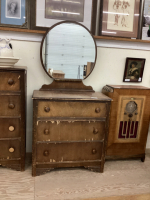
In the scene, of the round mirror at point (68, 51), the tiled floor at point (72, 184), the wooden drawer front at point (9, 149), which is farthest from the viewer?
the round mirror at point (68, 51)

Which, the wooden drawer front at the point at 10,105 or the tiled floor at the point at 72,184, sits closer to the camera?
the tiled floor at the point at 72,184

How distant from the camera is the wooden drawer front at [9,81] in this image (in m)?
1.85

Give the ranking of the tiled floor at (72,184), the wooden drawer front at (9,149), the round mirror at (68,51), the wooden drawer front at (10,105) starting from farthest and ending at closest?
the round mirror at (68,51), the wooden drawer front at (9,149), the wooden drawer front at (10,105), the tiled floor at (72,184)

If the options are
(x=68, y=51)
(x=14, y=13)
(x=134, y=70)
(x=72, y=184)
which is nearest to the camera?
(x=72, y=184)

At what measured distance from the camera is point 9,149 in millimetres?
2020

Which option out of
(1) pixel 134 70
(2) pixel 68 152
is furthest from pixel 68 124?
(1) pixel 134 70

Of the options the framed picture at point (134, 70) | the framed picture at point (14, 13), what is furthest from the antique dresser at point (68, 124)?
the framed picture at point (134, 70)

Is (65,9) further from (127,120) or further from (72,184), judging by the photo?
(72,184)

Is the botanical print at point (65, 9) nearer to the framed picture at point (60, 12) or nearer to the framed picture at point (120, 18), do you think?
the framed picture at point (60, 12)

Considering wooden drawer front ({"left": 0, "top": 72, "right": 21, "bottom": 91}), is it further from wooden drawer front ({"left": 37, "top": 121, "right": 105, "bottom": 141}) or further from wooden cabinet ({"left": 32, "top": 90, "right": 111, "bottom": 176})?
wooden drawer front ({"left": 37, "top": 121, "right": 105, "bottom": 141})

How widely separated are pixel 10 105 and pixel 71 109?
2.10ft

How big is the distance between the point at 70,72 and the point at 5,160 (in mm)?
1260

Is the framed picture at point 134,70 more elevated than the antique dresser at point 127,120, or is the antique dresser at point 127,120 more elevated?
the framed picture at point 134,70

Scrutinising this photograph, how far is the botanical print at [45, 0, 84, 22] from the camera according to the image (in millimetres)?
2102
